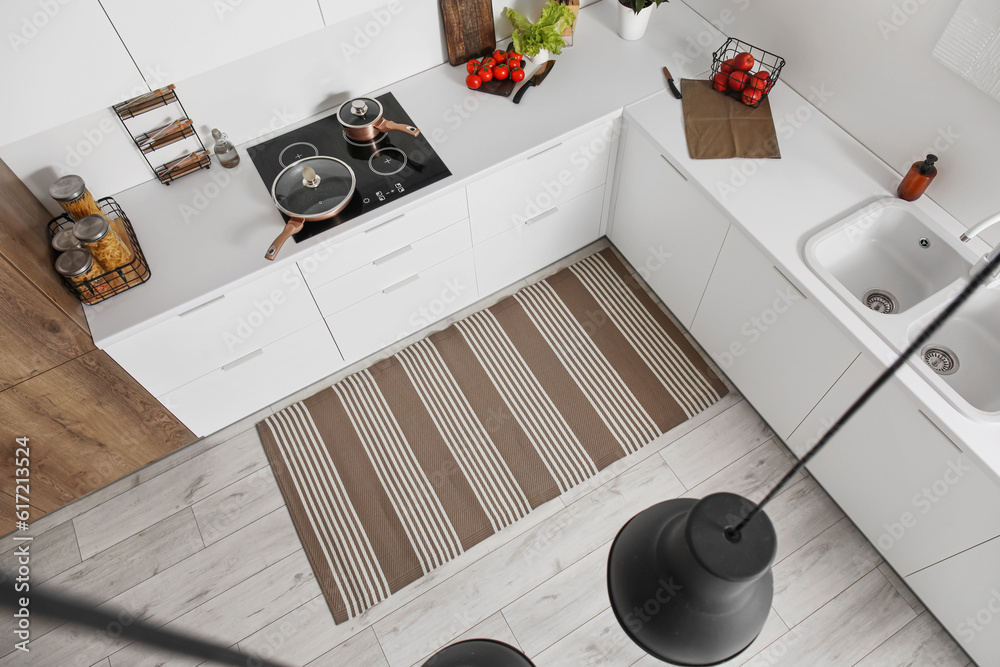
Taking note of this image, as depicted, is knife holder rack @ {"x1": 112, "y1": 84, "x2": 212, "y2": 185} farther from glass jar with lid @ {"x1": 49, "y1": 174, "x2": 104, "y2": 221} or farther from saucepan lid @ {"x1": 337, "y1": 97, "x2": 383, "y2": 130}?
saucepan lid @ {"x1": 337, "y1": 97, "x2": 383, "y2": 130}

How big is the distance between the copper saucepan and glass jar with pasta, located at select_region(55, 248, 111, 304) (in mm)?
932

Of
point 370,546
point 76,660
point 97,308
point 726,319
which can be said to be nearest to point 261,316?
point 97,308

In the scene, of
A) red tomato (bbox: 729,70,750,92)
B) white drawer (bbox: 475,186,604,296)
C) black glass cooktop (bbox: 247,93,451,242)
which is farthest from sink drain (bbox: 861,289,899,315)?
black glass cooktop (bbox: 247,93,451,242)

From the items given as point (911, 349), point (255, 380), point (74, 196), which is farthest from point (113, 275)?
point (911, 349)

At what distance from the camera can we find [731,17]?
2.66 m

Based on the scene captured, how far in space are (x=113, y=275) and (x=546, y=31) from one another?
170cm

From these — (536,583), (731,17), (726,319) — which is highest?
(731,17)

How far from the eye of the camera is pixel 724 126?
8.00ft

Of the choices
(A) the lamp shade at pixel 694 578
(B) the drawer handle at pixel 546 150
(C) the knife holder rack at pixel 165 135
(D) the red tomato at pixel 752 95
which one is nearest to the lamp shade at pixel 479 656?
(A) the lamp shade at pixel 694 578

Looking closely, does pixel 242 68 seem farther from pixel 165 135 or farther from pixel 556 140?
pixel 556 140

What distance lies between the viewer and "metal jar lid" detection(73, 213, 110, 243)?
1.96m

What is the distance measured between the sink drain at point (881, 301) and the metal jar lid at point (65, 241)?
250 centimetres

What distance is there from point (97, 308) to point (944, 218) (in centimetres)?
266

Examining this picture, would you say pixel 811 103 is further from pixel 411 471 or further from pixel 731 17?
pixel 411 471
